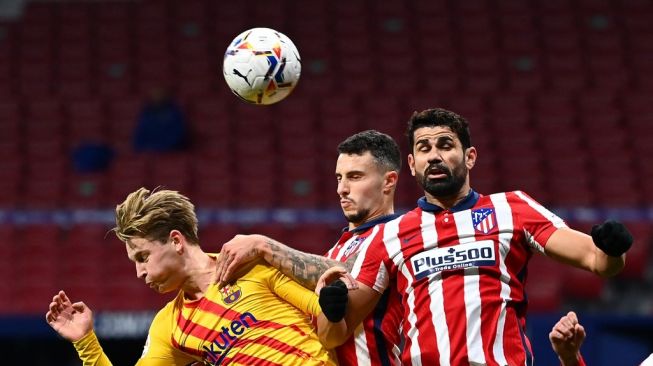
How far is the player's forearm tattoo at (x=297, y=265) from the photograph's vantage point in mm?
4434

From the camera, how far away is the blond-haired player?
4422 millimetres

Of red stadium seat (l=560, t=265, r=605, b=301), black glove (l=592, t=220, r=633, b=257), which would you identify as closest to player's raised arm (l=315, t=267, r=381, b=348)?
black glove (l=592, t=220, r=633, b=257)

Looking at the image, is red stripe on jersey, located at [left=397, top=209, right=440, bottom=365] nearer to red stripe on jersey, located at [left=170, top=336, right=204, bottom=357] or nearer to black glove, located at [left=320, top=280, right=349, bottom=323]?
black glove, located at [left=320, top=280, right=349, bottom=323]

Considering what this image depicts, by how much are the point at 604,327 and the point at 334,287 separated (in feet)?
18.0

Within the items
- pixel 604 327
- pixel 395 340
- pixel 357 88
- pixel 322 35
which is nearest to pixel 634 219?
pixel 604 327

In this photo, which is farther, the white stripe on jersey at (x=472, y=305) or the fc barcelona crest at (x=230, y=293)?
the fc barcelona crest at (x=230, y=293)

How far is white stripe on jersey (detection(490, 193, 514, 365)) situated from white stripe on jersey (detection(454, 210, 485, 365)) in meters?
0.07

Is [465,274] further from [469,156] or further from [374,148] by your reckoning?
[374,148]

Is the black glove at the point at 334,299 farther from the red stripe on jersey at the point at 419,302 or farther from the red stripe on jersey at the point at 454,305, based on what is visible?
the red stripe on jersey at the point at 454,305

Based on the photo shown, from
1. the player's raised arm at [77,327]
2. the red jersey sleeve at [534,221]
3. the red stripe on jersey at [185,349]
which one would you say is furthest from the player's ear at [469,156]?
the player's raised arm at [77,327]

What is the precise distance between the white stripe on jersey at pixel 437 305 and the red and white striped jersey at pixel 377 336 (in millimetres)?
243

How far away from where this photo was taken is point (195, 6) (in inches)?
610

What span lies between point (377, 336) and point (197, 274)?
0.85 metres

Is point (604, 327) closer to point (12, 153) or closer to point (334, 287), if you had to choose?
point (334, 287)
